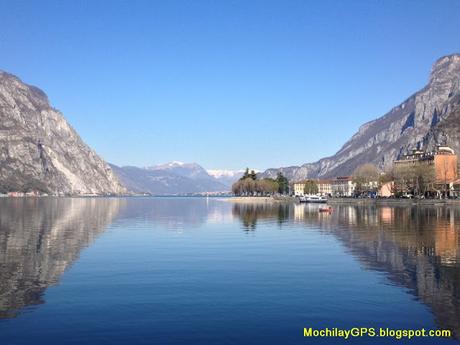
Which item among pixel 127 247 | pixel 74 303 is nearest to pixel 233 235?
pixel 127 247

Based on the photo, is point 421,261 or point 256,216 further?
point 256,216

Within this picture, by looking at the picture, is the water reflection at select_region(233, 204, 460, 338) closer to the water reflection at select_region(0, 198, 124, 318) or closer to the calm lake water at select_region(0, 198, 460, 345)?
the calm lake water at select_region(0, 198, 460, 345)

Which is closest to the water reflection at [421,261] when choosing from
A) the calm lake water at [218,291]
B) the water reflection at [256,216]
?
the calm lake water at [218,291]

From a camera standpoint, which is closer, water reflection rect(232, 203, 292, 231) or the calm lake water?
the calm lake water

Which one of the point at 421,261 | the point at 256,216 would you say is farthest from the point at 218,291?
the point at 256,216

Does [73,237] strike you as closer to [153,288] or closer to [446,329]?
[153,288]

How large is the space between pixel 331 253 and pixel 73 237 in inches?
1100

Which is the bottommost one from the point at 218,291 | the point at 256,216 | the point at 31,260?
the point at 218,291

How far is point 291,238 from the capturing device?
57062 millimetres

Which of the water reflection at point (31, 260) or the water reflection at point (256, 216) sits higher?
the water reflection at point (256, 216)

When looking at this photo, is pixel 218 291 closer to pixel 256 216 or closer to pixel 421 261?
pixel 421 261

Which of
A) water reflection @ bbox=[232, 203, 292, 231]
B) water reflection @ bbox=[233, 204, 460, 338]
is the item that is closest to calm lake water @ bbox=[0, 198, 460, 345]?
water reflection @ bbox=[233, 204, 460, 338]

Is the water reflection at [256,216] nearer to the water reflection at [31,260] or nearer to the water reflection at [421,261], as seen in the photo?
the water reflection at [421,261]

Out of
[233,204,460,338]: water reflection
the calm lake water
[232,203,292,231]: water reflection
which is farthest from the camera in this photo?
[232,203,292,231]: water reflection
